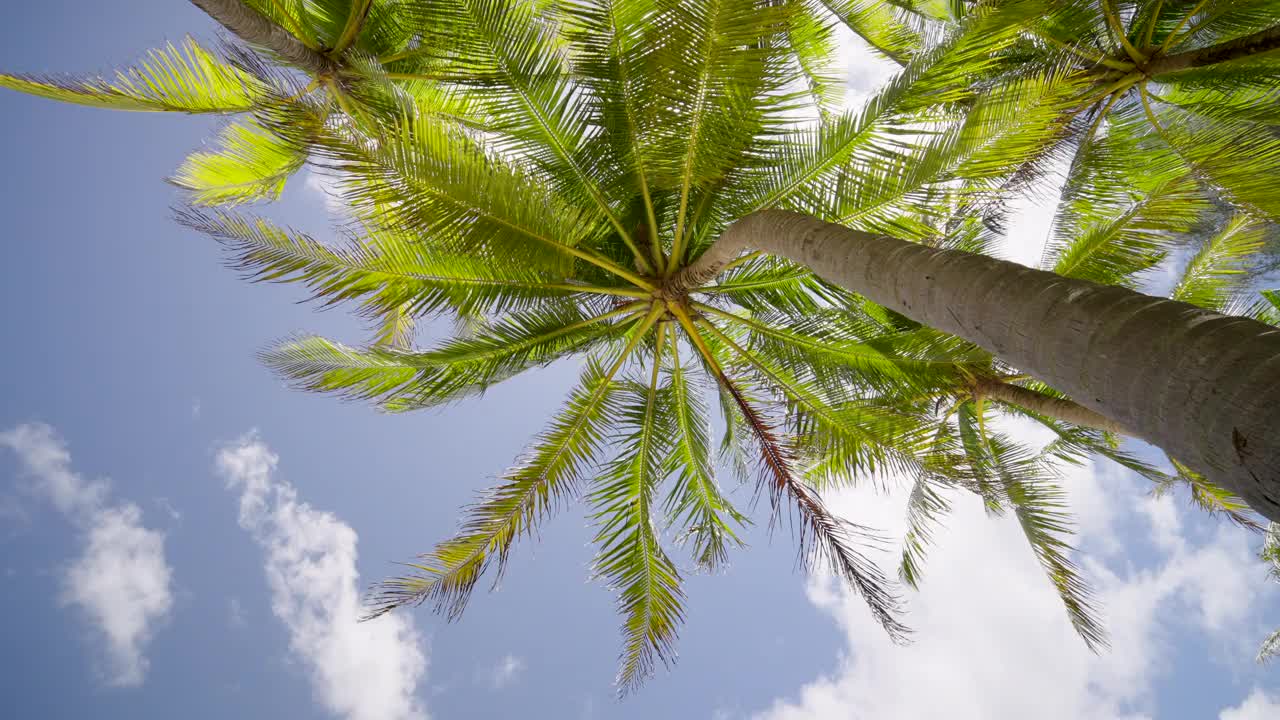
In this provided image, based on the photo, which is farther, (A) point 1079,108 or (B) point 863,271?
(A) point 1079,108

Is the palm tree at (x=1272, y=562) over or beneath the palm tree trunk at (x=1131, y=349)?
beneath

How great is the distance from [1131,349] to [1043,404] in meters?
5.76

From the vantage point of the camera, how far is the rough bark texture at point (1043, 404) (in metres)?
6.37

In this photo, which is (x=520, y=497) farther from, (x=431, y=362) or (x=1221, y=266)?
(x=1221, y=266)

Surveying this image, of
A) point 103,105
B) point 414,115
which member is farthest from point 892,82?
point 103,105

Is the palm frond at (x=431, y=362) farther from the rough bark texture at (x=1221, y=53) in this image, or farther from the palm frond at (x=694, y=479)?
the rough bark texture at (x=1221, y=53)

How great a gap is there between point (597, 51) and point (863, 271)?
2.89 m

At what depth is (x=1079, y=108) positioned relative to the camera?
6773 mm

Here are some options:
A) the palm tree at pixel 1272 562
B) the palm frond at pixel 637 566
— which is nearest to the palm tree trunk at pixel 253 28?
the palm frond at pixel 637 566

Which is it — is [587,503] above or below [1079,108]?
below

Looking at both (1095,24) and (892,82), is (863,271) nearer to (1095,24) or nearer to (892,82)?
(892,82)

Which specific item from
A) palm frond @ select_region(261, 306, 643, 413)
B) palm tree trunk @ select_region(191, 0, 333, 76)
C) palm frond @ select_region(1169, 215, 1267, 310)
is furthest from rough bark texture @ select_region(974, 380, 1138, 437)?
palm tree trunk @ select_region(191, 0, 333, 76)

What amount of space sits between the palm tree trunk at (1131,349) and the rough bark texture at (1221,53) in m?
5.65

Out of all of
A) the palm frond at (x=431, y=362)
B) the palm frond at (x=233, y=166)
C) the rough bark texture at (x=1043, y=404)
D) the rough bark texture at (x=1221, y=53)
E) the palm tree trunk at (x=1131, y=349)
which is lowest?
the palm tree trunk at (x=1131, y=349)
